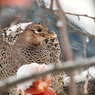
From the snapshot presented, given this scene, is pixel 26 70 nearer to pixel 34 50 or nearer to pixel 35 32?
pixel 35 32

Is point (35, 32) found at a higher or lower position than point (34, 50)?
higher

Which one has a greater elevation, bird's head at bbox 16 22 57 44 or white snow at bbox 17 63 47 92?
bird's head at bbox 16 22 57 44

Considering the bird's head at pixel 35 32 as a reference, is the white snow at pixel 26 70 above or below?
below

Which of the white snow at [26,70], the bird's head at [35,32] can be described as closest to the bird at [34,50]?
the bird's head at [35,32]

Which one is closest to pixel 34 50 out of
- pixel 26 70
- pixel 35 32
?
pixel 35 32

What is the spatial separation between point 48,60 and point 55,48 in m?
0.17

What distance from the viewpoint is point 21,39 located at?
1.15 meters

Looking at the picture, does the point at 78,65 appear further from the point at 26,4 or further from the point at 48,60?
the point at 48,60

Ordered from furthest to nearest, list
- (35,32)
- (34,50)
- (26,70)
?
(34,50), (35,32), (26,70)

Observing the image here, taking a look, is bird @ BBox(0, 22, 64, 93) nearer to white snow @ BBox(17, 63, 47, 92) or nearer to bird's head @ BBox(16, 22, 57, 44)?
bird's head @ BBox(16, 22, 57, 44)

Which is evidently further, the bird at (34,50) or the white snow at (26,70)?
the bird at (34,50)

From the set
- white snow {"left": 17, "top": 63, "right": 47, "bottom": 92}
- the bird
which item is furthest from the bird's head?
white snow {"left": 17, "top": 63, "right": 47, "bottom": 92}

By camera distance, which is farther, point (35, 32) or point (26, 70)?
point (35, 32)

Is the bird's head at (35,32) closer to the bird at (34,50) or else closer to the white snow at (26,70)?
the bird at (34,50)
